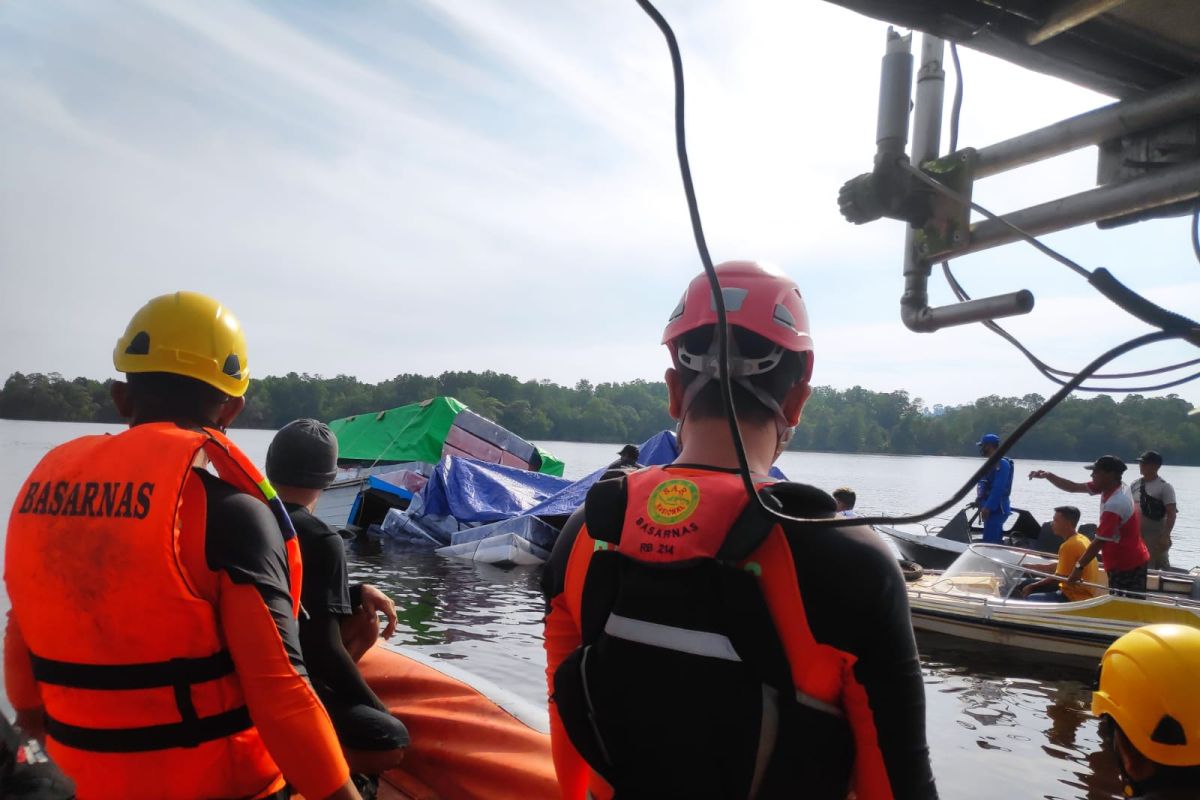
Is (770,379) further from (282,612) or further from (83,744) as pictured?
(83,744)

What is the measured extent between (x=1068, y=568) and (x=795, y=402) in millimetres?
9864

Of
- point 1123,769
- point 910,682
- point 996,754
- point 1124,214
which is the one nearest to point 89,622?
point 910,682

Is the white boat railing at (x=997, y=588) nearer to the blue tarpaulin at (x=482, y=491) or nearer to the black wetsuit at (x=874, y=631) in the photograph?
the blue tarpaulin at (x=482, y=491)

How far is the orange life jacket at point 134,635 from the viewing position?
179cm

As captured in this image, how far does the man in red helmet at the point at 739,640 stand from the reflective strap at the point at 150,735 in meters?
0.82

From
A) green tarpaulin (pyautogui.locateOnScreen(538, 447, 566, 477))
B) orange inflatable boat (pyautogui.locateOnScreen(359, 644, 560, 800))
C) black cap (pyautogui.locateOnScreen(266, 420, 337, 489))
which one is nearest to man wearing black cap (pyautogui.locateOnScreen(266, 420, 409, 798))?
black cap (pyautogui.locateOnScreen(266, 420, 337, 489))

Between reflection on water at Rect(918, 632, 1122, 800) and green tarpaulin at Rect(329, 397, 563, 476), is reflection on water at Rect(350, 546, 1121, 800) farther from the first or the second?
green tarpaulin at Rect(329, 397, 563, 476)

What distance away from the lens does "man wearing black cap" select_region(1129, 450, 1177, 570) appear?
37.0ft

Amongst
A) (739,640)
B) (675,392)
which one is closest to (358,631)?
(675,392)

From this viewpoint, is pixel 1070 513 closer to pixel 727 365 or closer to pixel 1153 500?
pixel 1153 500

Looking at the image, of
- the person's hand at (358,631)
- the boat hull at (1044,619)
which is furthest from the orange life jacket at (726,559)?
the boat hull at (1044,619)

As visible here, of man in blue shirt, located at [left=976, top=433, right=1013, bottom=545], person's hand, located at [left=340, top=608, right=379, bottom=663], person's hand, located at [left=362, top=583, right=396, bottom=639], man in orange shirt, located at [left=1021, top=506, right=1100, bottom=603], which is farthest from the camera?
man in blue shirt, located at [left=976, top=433, right=1013, bottom=545]

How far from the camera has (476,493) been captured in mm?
18766

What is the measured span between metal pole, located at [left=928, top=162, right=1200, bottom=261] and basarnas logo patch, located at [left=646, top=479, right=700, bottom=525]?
3.54ft
